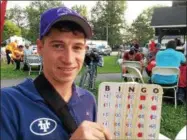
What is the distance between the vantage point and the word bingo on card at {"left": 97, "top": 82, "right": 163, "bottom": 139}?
880 mm

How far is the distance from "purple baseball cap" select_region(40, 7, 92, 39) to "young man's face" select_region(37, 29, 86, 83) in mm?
26

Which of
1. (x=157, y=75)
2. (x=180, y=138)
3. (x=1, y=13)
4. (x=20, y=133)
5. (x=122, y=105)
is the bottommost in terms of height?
(x=157, y=75)

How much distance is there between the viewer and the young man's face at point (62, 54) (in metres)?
1.09

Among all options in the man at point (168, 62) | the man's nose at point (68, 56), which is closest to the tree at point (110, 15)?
the man at point (168, 62)

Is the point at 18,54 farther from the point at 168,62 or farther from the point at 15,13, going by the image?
the point at 15,13

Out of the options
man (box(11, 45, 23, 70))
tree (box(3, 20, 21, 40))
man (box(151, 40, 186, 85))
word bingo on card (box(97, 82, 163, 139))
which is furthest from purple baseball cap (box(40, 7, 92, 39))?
man (box(11, 45, 23, 70))

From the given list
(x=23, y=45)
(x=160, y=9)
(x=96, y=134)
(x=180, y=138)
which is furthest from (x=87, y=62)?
(x=160, y=9)

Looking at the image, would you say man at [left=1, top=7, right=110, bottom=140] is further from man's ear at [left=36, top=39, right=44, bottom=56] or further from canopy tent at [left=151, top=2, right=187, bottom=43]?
canopy tent at [left=151, top=2, right=187, bottom=43]

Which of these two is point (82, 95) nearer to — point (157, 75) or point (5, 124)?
point (5, 124)

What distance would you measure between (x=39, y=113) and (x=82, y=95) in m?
0.26

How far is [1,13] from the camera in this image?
1.89ft

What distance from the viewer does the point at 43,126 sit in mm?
1032

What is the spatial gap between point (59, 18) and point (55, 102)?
26cm

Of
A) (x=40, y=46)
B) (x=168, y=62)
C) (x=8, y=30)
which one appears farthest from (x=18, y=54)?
(x=8, y=30)
